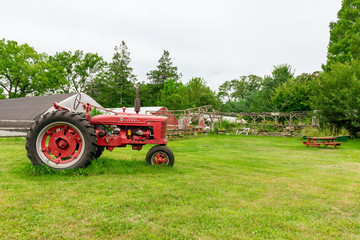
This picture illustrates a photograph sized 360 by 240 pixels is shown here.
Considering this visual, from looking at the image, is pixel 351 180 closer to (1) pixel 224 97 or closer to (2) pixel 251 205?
(2) pixel 251 205

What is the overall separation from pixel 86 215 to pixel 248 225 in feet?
5.56

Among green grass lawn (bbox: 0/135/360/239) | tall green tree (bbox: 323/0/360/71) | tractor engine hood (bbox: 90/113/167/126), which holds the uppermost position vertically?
tall green tree (bbox: 323/0/360/71)

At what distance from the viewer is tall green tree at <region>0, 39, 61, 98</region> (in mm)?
28797

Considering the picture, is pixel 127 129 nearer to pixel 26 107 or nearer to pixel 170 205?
pixel 170 205

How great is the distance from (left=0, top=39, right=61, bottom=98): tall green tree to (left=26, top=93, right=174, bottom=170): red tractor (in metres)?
29.9

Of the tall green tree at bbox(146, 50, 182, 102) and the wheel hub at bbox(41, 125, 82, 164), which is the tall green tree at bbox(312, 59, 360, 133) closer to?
the wheel hub at bbox(41, 125, 82, 164)

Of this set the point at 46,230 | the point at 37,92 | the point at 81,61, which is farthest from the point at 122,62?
the point at 46,230

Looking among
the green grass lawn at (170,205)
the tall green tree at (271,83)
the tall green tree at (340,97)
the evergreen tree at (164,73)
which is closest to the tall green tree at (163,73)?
the evergreen tree at (164,73)

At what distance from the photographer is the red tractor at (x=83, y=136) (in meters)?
4.43

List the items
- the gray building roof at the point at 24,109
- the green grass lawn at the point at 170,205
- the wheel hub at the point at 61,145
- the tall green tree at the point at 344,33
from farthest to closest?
1. the tall green tree at the point at 344,33
2. the gray building roof at the point at 24,109
3. the wheel hub at the point at 61,145
4. the green grass lawn at the point at 170,205

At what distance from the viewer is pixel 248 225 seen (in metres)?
2.40

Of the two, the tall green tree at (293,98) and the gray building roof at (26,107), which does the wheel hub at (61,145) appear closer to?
the gray building roof at (26,107)

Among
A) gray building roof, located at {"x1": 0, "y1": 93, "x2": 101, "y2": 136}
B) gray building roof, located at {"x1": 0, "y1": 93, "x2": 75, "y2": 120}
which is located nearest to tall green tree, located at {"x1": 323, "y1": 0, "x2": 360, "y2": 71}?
gray building roof, located at {"x1": 0, "y1": 93, "x2": 101, "y2": 136}

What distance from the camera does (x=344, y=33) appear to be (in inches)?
1016
